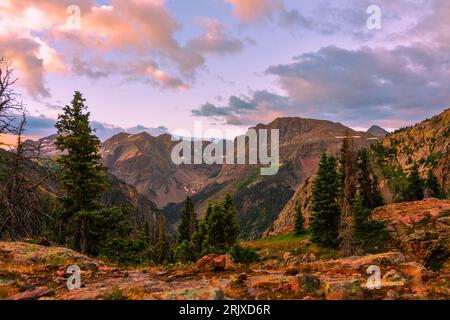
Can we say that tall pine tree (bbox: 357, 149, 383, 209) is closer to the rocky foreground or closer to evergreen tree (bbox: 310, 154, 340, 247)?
evergreen tree (bbox: 310, 154, 340, 247)

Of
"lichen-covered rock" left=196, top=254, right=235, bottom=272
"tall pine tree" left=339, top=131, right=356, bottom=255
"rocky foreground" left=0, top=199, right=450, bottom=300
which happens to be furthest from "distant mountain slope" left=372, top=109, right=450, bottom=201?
"lichen-covered rock" left=196, top=254, right=235, bottom=272

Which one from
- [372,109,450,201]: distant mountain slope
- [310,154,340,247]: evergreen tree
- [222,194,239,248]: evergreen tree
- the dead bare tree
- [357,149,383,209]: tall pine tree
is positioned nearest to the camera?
the dead bare tree

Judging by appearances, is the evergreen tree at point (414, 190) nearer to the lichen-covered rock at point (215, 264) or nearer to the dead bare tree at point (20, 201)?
the lichen-covered rock at point (215, 264)

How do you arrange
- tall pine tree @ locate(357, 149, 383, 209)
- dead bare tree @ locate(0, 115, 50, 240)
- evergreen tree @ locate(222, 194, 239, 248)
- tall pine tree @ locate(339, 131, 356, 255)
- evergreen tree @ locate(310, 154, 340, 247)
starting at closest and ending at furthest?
dead bare tree @ locate(0, 115, 50, 240)
tall pine tree @ locate(339, 131, 356, 255)
evergreen tree @ locate(222, 194, 239, 248)
evergreen tree @ locate(310, 154, 340, 247)
tall pine tree @ locate(357, 149, 383, 209)

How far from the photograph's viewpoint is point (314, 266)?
653 inches

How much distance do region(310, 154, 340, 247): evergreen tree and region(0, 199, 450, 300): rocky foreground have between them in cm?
4178

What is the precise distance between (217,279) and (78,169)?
20128 mm

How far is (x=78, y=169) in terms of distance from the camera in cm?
2980

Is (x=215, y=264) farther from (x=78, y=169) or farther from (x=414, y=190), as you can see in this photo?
(x=414, y=190)

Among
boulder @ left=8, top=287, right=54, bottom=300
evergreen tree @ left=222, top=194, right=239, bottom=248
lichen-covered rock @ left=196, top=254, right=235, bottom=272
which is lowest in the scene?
evergreen tree @ left=222, top=194, right=239, bottom=248

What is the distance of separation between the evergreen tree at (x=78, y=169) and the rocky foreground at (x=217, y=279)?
10756 mm

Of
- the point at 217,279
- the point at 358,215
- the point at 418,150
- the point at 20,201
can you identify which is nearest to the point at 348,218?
the point at 358,215

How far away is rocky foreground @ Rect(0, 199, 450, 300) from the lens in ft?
32.9
